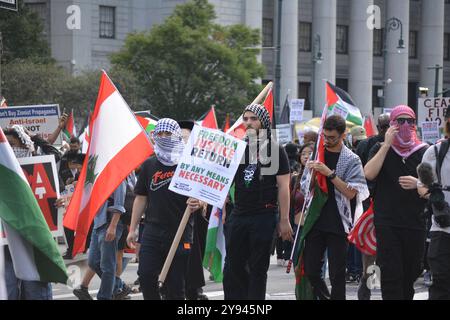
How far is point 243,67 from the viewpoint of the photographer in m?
49.9

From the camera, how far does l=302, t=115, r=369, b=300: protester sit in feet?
31.1

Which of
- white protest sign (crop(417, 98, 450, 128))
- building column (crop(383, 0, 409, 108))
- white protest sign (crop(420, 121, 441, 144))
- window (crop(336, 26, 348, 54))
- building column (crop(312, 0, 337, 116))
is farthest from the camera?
window (crop(336, 26, 348, 54))

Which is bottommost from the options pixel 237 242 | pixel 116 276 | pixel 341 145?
pixel 116 276

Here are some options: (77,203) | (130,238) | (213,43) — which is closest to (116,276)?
(77,203)

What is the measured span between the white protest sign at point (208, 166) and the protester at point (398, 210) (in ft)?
3.84

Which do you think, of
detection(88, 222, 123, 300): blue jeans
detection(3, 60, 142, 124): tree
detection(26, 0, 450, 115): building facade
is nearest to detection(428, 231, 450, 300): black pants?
detection(88, 222, 123, 300): blue jeans

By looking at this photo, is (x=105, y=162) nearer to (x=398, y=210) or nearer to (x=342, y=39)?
(x=398, y=210)

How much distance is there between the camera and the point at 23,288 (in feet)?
26.0

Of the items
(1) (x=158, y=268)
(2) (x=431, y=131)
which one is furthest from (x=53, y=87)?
(1) (x=158, y=268)

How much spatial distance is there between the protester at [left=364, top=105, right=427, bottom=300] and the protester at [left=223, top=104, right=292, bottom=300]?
77cm

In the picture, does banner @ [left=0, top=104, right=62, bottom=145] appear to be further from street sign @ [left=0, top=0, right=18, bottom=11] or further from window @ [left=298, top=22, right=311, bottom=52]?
window @ [left=298, top=22, right=311, bottom=52]
